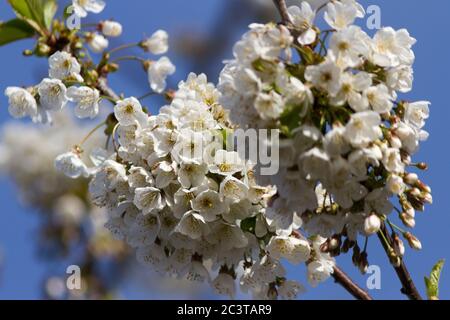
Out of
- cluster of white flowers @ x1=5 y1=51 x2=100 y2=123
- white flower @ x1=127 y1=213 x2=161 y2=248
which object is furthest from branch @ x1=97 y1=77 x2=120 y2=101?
white flower @ x1=127 y1=213 x2=161 y2=248

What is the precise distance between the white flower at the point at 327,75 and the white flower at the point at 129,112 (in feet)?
3.48

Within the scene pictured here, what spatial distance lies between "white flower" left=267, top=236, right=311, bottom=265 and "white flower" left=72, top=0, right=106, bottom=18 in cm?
193

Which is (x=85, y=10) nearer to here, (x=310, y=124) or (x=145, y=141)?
(x=145, y=141)

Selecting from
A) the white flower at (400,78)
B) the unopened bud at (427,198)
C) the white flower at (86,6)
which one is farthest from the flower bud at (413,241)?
the white flower at (86,6)

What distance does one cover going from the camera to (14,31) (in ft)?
14.7

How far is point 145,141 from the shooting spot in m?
3.31

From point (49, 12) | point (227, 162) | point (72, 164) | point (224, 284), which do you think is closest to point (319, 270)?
point (224, 284)

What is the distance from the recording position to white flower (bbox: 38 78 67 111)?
146 inches

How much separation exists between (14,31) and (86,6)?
1.55 ft

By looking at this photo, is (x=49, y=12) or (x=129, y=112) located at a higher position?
(x=49, y=12)

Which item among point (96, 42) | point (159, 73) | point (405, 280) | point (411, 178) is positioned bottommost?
point (405, 280)

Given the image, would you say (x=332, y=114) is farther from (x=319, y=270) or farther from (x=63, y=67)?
(x=63, y=67)
